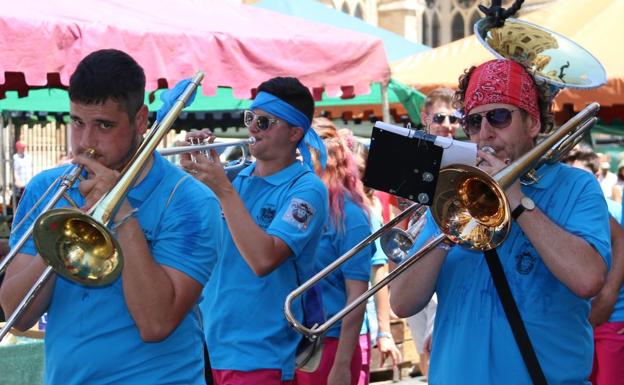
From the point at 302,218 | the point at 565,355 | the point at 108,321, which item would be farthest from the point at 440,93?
the point at 108,321

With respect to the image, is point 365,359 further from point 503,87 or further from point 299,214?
point 503,87

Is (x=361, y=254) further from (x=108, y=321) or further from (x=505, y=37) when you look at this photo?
(x=108, y=321)

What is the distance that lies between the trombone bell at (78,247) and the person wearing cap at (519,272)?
103 cm

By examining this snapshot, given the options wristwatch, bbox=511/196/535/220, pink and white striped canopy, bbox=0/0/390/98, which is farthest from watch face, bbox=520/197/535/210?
pink and white striped canopy, bbox=0/0/390/98

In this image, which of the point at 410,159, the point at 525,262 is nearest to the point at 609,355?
the point at 525,262

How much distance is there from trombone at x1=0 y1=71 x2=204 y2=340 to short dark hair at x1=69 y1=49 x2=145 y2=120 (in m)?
0.16

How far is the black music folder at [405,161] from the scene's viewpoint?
3.29 metres

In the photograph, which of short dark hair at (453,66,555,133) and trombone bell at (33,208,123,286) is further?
short dark hair at (453,66,555,133)

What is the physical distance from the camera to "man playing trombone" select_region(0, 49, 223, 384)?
3000 millimetres

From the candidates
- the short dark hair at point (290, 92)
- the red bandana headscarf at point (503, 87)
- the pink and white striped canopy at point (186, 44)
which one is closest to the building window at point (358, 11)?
the pink and white striped canopy at point (186, 44)

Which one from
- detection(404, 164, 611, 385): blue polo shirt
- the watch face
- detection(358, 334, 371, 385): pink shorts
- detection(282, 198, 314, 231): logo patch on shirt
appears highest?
the watch face

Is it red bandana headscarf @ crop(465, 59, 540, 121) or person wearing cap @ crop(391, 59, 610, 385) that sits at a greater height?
red bandana headscarf @ crop(465, 59, 540, 121)

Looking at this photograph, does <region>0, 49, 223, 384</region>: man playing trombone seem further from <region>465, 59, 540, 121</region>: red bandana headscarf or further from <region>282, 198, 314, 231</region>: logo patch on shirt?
<region>282, 198, 314, 231</region>: logo patch on shirt

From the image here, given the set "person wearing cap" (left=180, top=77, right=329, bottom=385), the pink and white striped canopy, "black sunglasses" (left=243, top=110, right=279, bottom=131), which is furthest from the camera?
the pink and white striped canopy
